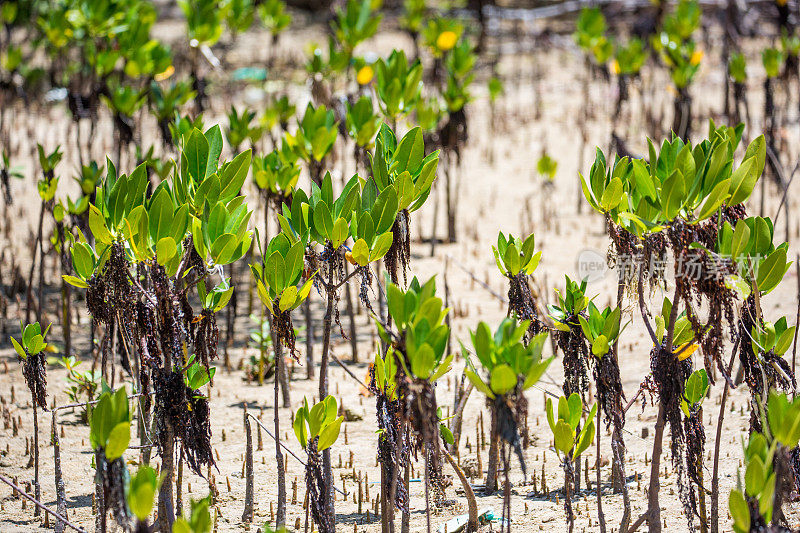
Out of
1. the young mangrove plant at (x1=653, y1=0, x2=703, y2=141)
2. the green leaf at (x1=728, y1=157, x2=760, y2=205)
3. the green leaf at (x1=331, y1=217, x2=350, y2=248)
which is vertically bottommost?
the green leaf at (x1=331, y1=217, x2=350, y2=248)

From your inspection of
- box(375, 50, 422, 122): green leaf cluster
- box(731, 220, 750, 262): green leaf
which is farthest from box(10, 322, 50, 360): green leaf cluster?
box(731, 220, 750, 262): green leaf

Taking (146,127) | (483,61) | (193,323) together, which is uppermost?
(483,61)

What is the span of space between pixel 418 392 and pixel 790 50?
5.47 meters

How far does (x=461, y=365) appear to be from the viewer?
173 inches

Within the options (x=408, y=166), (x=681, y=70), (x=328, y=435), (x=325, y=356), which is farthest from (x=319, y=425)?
(x=681, y=70)

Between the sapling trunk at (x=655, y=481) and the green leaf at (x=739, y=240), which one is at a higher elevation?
the green leaf at (x=739, y=240)

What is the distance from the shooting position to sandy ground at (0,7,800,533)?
3033mm

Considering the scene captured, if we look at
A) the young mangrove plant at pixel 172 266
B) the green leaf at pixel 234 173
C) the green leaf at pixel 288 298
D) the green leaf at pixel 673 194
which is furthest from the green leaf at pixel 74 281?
the green leaf at pixel 673 194

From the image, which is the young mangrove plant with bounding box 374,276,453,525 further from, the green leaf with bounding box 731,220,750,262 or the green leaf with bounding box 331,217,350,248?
the green leaf with bounding box 731,220,750,262

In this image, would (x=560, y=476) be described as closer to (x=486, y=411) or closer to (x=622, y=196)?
(x=486, y=411)

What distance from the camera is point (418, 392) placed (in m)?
2.06

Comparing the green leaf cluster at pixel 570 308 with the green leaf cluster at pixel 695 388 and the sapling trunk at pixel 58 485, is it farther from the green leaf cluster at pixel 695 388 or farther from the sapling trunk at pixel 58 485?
the sapling trunk at pixel 58 485

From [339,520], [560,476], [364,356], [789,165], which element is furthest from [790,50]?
[339,520]

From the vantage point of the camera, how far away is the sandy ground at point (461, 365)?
9.95 feet
